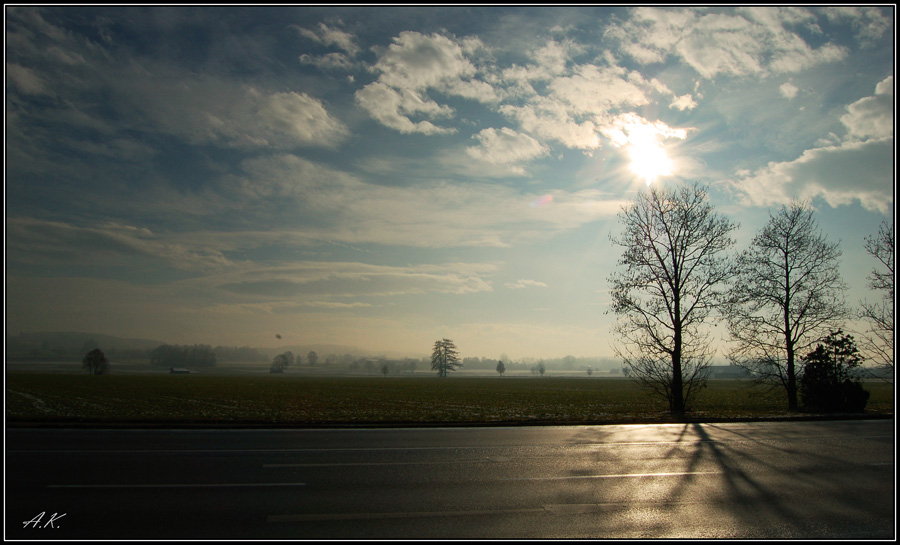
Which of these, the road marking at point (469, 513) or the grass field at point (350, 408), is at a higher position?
the road marking at point (469, 513)

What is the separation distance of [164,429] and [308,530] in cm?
1165

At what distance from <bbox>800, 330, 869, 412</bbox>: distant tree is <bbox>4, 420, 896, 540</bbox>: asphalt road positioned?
1361cm

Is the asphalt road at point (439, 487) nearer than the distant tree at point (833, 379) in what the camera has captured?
Yes

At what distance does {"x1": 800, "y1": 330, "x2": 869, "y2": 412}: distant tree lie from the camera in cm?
2522

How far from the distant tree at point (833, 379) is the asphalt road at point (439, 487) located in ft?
44.7

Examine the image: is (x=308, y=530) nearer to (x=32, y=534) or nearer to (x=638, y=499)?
(x=32, y=534)

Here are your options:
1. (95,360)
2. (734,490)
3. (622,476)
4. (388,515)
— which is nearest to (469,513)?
(388,515)

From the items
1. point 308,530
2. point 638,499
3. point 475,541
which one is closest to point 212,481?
point 308,530

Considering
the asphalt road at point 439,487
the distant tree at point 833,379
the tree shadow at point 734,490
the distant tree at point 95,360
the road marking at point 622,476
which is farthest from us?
the distant tree at point 95,360

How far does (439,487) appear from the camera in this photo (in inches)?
353

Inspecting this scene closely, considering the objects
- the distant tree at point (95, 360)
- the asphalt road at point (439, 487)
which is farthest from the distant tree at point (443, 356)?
the asphalt road at point (439, 487)

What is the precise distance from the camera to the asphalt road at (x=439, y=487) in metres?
6.92

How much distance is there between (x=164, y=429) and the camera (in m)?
15.7

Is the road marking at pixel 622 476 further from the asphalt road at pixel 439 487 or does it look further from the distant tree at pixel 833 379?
the distant tree at pixel 833 379
